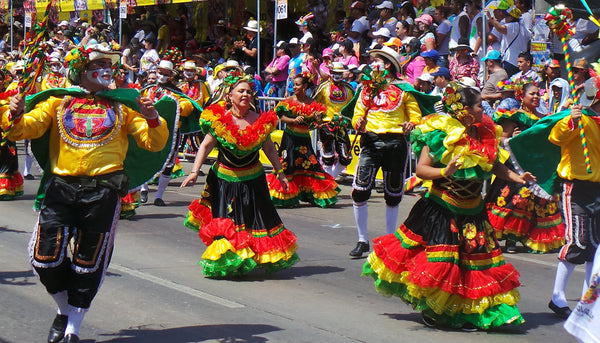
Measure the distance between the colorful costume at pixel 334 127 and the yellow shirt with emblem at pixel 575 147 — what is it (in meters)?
6.79

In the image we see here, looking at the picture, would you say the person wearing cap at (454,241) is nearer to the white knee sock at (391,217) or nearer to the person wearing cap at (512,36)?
the white knee sock at (391,217)

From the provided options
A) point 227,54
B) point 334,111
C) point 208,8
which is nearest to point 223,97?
point 334,111

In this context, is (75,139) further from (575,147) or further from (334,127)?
(334,127)

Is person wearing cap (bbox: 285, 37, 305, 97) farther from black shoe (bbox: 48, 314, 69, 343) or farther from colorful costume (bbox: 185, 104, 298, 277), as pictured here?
black shoe (bbox: 48, 314, 69, 343)

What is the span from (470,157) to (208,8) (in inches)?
717

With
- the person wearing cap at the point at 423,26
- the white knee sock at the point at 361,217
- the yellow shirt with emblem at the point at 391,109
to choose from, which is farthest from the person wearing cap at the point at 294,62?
the white knee sock at the point at 361,217

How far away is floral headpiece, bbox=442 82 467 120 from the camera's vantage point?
728 centimetres

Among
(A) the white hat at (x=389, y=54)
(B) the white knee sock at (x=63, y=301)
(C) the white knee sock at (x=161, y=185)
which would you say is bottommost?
(C) the white knee sock at (x=161, y=185)

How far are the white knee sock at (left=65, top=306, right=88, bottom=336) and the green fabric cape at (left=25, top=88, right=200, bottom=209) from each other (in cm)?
91

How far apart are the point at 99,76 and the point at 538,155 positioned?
3.74 meters

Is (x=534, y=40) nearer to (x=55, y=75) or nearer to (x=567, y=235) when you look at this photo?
(x=567, y=235)

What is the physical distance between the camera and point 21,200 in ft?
46.6

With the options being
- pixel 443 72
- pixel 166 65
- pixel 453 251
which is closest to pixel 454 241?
pixel 453 251

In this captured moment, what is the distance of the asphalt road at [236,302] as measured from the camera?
7.10 metres
